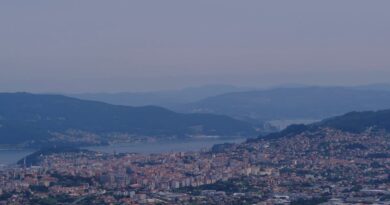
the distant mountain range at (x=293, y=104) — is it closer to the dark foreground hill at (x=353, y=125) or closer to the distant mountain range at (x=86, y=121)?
the distant mountain range at (x=86, y=121)

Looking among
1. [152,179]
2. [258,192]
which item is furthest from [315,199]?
[152,179]

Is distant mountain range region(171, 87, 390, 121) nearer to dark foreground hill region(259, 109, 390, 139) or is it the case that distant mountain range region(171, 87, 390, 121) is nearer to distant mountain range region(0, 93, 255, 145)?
distant mountain range region(0, 93, 255, 145)

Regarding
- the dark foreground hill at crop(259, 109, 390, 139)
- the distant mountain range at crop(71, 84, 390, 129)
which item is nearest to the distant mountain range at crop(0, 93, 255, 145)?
the distant mountain range at crop(71, 84, 390, 129)

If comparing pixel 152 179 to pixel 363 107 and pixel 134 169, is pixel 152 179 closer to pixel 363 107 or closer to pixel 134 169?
pixel 134 169

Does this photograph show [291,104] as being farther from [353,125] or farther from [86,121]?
[353,125]

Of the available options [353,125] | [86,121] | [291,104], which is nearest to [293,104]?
[291,104]
